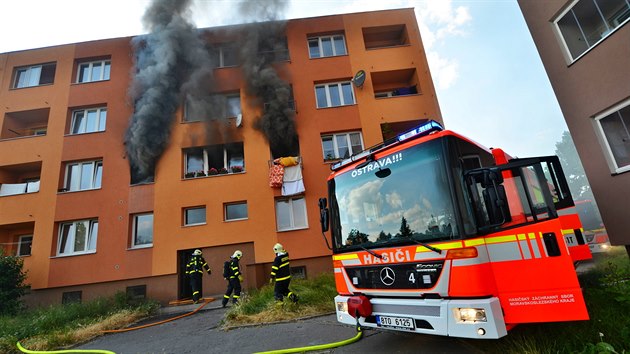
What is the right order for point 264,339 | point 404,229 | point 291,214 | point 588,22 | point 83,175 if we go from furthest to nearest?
point 83,175 → point 291,214 → point 588,22 → point 264,339 → point 404,229

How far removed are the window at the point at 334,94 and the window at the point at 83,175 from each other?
10099mm

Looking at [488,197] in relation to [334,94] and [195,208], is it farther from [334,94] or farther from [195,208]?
[334,94]

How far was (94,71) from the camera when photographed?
14742mm

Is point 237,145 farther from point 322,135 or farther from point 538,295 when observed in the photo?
point 538,295

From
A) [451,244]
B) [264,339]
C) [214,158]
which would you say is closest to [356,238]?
[451,244]

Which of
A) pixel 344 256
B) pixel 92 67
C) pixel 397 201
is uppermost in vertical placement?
pixel 92 67

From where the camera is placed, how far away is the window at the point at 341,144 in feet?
43.3

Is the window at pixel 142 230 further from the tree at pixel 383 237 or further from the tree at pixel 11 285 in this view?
the tree at pixel 383 237

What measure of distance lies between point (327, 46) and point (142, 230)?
11.8 meters

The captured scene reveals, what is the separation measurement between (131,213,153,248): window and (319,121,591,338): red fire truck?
34.8 ft

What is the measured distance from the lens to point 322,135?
44.1 ft

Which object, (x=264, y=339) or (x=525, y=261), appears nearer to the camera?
(x=525, y=261)

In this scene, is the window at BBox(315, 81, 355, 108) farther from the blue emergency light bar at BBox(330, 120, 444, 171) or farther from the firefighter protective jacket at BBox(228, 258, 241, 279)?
the blue emergency light bar at BBox(330, 120, 444, 171)

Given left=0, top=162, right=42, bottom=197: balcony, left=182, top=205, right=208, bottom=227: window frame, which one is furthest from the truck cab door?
left=0, top=162, right=42, bottom=197: balcony
